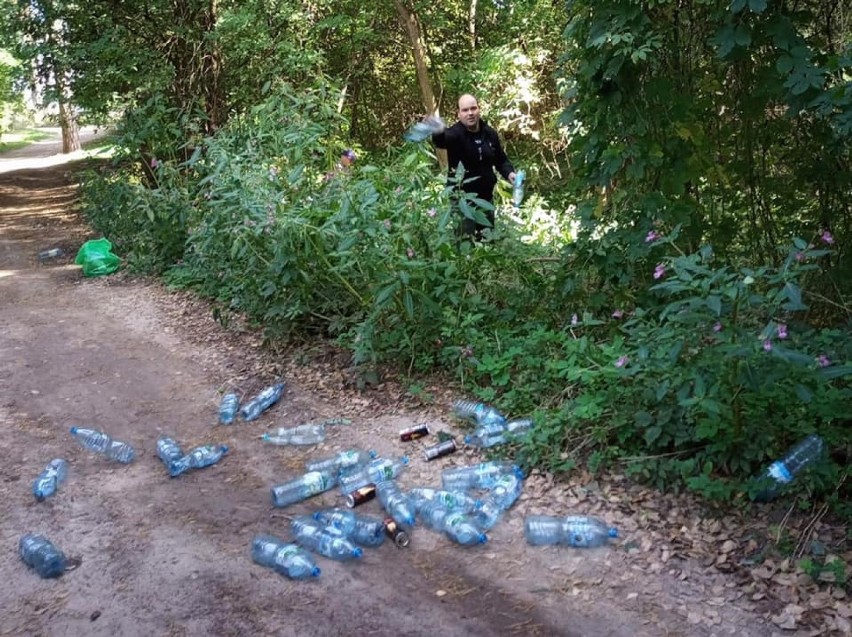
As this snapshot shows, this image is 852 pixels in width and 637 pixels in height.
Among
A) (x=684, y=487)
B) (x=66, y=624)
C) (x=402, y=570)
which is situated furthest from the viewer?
(x=684, y=487)

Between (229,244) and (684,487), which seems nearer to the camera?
(684,487)

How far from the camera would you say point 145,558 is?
376cm

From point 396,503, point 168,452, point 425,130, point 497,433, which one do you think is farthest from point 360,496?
point 425,130

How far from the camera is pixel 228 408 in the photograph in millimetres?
5531

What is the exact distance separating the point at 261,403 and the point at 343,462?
1.18m

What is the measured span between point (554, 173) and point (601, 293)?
243 inches

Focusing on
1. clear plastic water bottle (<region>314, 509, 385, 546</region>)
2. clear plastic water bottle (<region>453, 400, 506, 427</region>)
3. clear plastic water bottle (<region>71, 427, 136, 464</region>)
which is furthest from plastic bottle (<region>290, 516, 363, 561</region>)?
clear plastic water bottle (<region>71, 427, 136, 464</region>)

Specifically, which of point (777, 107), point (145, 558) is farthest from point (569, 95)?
point (145, 558)

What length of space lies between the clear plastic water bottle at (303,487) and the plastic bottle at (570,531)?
1.19 meters

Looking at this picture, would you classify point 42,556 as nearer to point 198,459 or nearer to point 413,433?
point 198,459

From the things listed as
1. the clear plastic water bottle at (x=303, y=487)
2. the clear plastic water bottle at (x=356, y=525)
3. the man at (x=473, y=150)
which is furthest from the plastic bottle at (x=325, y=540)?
the man at (x=473, y=150)

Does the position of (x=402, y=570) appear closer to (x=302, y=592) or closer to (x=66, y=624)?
(x=302, y=592)

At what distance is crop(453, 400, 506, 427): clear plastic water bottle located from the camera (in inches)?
190

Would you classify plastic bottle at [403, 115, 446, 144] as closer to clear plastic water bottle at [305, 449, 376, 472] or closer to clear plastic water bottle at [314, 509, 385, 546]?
clear plastic water bottle at [305, 449, 376, 472]
